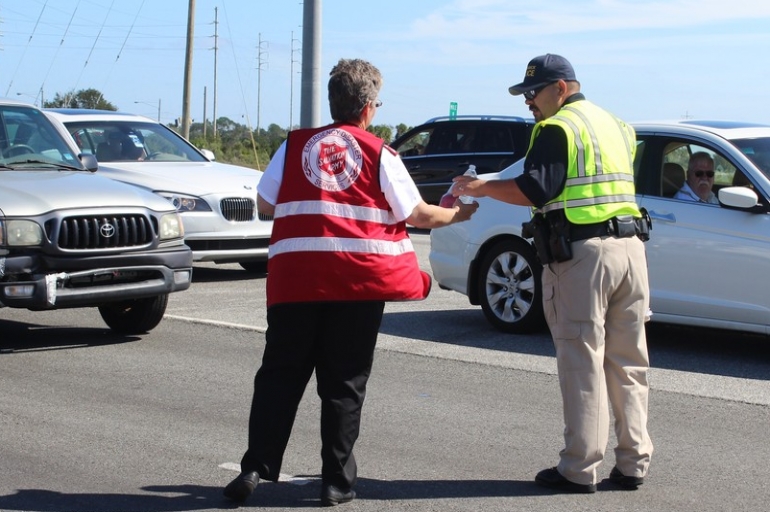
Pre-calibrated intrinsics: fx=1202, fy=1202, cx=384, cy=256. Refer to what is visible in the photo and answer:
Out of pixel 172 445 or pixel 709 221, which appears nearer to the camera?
pixel 172 445

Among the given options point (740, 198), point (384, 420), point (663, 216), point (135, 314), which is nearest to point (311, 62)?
point (135, 314)

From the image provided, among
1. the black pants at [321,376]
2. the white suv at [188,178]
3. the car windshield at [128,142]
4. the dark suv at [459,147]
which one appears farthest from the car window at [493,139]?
the black pants at [321,376]

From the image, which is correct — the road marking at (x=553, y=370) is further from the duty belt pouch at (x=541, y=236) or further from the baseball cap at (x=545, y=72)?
the baseball cap at (x=545, y=72)

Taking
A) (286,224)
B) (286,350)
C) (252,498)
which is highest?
(286,224)

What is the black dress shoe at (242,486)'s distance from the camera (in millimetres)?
5059

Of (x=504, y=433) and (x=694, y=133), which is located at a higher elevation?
(x=694, y=133)

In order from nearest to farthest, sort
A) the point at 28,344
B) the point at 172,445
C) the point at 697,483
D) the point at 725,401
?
the point at 697,483 → the point at 172,445 → the point at 725,401 → the point at 28,344

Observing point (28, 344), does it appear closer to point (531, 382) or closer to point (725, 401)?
point (531, 382)

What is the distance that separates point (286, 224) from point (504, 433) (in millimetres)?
2116

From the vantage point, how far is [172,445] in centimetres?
615

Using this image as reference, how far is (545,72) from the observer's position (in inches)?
210

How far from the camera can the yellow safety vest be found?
5.22 metres

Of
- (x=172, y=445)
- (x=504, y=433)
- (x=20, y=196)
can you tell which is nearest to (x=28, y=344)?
(x=20, y=196)

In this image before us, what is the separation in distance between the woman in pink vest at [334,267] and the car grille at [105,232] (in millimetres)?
3555
